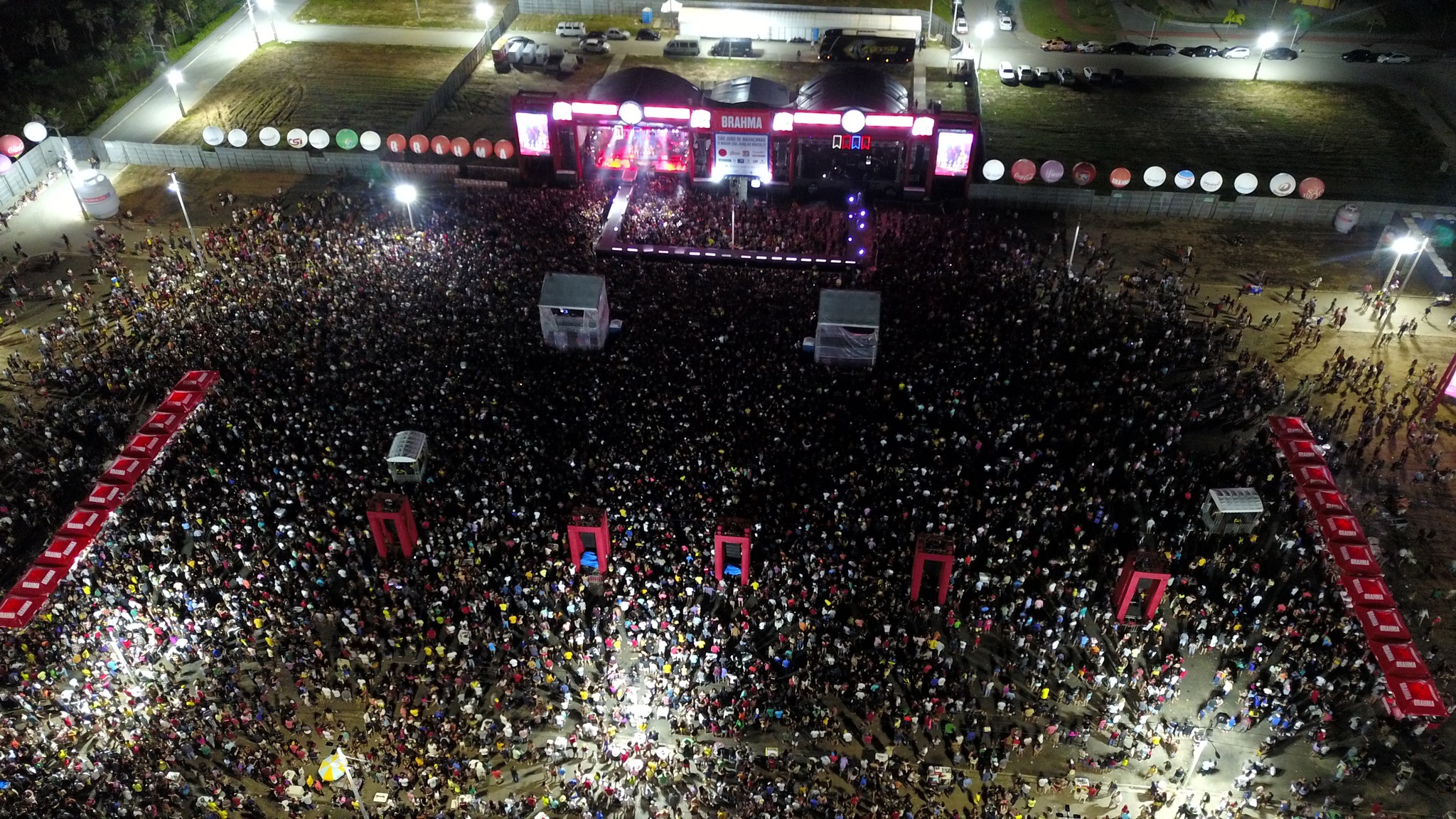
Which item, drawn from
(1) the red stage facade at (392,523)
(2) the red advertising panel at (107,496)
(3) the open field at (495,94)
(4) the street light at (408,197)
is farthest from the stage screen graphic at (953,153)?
(2) the red advertising panel at (107,496)

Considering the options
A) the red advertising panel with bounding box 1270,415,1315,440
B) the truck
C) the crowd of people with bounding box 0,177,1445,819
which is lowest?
the crowd of people with bounding box 0,177,1445,819

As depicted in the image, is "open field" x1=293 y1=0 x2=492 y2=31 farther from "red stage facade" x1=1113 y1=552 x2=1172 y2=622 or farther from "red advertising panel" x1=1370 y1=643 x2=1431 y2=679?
"red advertising panel" x1=1370 y1=643 x2=1431 y2=679

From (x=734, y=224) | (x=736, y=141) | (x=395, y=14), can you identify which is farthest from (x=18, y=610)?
(x=395, y=14)

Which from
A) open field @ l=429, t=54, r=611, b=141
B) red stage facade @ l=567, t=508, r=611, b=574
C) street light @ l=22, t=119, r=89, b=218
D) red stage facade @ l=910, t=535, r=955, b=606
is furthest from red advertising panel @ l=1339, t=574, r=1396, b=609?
street light @ l=22, t=119, r=89, b=218

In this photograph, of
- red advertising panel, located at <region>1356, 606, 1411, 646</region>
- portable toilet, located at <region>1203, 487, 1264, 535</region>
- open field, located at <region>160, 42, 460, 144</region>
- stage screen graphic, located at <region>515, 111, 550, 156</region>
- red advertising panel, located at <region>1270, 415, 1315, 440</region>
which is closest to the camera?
red advertising panel, located at <region>1356, 606, 1411, 646</region>

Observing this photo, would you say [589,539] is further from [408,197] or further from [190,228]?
[190,228]

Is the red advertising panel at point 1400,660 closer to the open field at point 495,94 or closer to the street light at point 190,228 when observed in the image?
the open field at point 495,94
